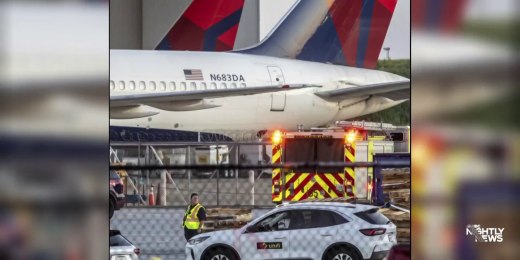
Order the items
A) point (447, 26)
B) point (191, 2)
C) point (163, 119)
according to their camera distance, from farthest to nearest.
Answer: point (191, 2), point (163, 119), point (447, 26)

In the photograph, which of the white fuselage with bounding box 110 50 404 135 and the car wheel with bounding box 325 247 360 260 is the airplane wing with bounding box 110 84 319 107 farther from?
the car wheel with bounding box 325 247 360 260

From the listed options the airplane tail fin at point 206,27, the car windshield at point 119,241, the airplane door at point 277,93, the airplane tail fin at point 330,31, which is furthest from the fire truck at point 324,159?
the airplane tail fin at point 206,27

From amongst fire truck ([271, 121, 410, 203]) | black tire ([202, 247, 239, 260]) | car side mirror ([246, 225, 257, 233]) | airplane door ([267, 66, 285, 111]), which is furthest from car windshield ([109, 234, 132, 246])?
airplane door ([267, 66, 285, 111])

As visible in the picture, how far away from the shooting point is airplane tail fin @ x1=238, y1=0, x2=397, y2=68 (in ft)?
68.2

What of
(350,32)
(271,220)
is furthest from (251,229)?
(350,32)

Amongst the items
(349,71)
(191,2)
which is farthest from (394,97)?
(191,2)

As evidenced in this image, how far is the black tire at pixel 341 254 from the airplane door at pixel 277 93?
15768 millimetres

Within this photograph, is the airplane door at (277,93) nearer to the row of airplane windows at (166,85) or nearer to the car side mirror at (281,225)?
the row of airplane windows at (166,85)

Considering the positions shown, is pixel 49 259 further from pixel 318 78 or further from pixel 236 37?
pixel 236 37

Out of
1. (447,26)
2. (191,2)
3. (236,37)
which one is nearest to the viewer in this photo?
(447,26)

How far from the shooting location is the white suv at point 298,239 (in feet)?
12.5

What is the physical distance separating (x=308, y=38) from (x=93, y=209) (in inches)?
762

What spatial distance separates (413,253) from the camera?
2131 mm

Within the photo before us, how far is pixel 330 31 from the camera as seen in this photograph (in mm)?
21031
